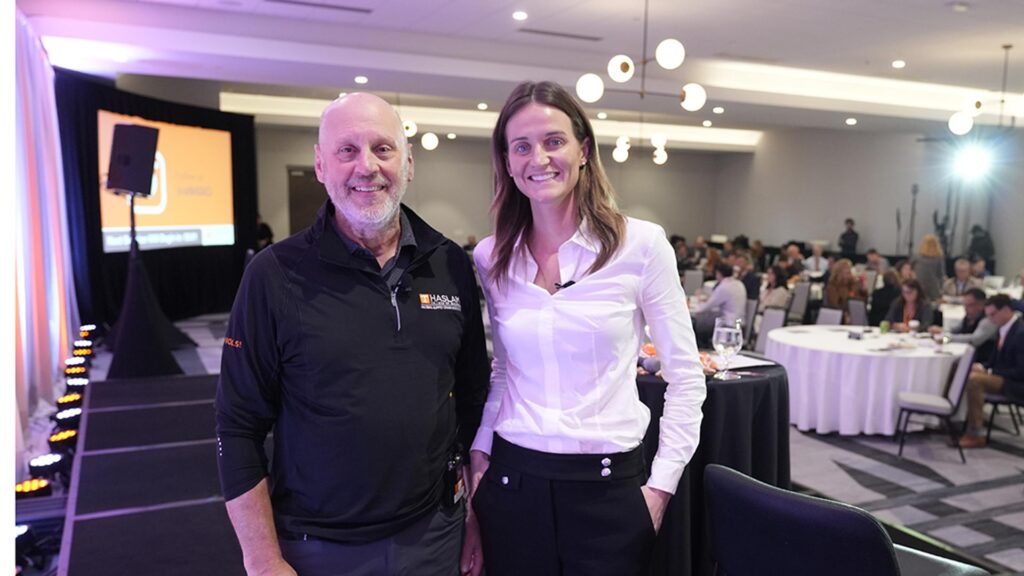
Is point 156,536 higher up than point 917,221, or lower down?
lower down

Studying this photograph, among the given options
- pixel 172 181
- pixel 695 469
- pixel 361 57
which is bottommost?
pixel 695 469

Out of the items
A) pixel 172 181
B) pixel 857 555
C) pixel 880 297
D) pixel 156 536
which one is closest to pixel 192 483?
pixel 156 536

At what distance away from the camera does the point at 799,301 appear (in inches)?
393

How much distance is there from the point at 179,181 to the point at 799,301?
29.5ft

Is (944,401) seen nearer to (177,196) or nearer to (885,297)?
(885,297)

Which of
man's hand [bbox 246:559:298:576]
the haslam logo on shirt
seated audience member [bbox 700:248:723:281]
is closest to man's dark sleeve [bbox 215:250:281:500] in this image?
man's hand [bbox 246:559:298:576]

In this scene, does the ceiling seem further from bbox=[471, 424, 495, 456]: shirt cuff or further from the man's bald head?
bbox=[471, 424, 495, 456]: shirt cuff

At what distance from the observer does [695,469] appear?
2381 mm

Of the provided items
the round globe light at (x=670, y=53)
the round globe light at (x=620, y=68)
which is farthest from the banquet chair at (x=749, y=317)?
the round globe light at (x=670, y=53)

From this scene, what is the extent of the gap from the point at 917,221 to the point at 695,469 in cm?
1464

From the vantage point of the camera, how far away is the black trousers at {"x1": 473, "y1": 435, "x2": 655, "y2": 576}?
152 centimetres

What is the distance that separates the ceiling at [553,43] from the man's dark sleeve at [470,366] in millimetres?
5860

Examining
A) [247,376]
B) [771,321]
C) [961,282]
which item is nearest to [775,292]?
[771,321]

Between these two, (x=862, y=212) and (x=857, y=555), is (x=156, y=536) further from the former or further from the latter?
A: (x=862, y=212)
